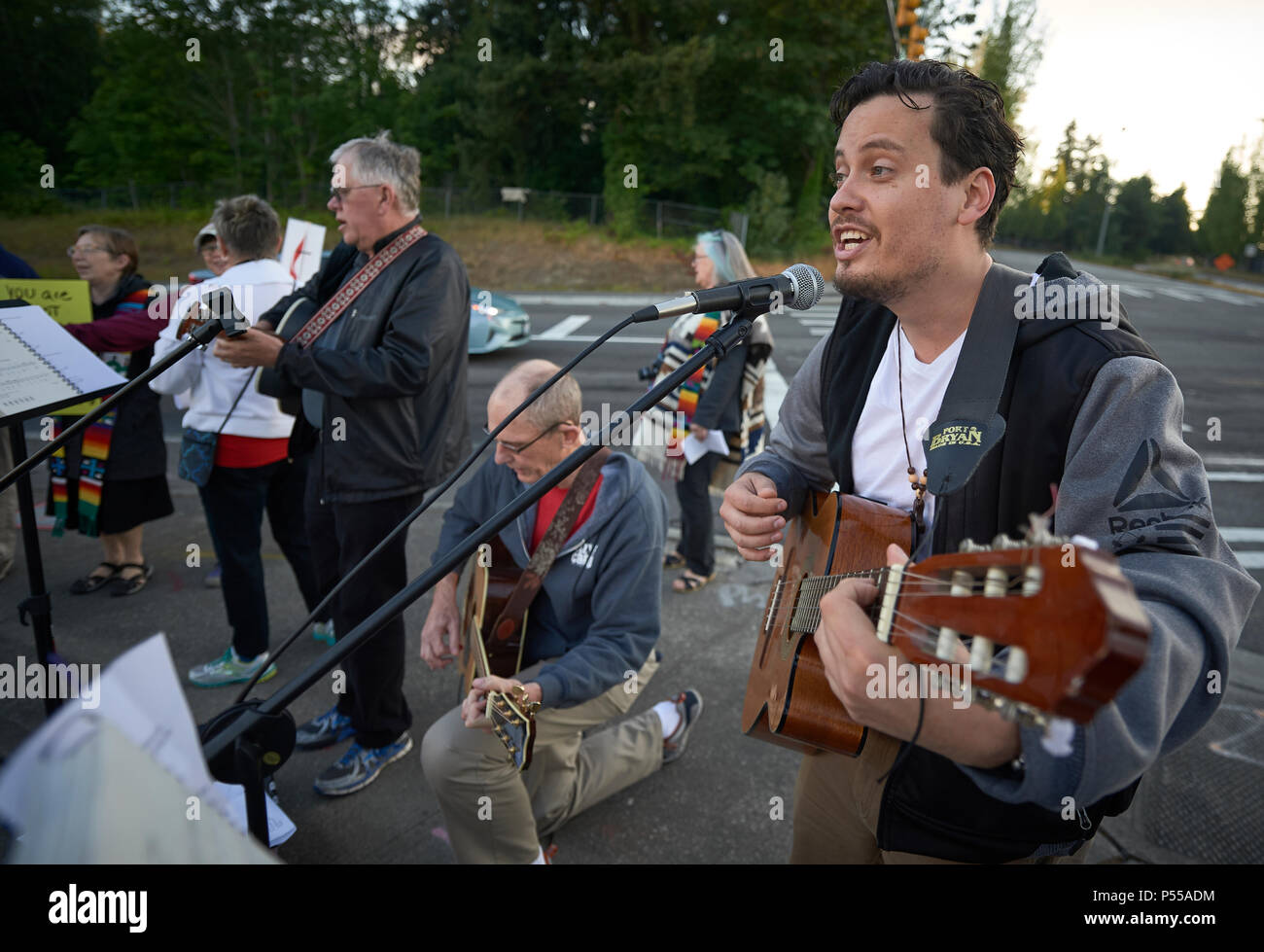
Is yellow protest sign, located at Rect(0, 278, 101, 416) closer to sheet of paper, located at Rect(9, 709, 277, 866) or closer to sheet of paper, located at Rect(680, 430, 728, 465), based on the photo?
sheet of paper, located at Rect(680, 430, 728, 465)

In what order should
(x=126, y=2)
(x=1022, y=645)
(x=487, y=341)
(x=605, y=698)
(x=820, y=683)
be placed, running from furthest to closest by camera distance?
1. (x=126, y=2)
2. (x=487, y=341)
3. (x=605, y=698)
4. (x=820, y=683)
5. (x=1022, y=645)

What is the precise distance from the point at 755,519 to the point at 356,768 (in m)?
2.23

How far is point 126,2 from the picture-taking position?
26.8 metres

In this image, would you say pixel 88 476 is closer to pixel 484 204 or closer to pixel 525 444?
pixel 525 444

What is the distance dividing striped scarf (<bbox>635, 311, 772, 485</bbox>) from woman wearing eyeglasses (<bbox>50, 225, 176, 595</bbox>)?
292cm

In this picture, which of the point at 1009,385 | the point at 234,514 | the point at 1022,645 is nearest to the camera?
the point at 1022,645

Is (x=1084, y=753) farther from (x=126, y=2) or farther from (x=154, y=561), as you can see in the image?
(x=126, y=2)

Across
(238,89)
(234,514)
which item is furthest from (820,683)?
(238,89)

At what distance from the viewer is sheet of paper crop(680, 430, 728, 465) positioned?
16.0ft

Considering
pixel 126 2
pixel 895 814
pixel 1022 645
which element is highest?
pixel 126 2

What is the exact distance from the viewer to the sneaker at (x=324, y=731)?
3418 mm

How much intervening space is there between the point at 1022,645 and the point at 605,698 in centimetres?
200

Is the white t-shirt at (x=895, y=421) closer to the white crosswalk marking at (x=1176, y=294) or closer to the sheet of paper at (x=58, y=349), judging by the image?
the sheet of paper at (x=58, y=349)

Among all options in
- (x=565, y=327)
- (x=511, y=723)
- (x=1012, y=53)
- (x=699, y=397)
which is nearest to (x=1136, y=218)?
(x=1012, y=53)
